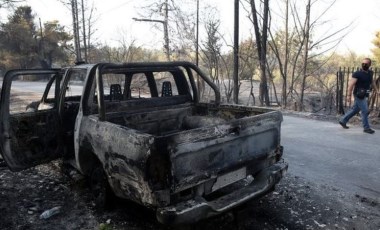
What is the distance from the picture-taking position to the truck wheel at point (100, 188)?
3914 millimetres

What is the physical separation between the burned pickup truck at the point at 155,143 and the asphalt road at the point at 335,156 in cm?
132

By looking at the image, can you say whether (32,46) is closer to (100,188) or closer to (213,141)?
(100,188)

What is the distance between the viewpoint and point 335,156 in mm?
6117

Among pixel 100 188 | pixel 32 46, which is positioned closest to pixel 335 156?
pixel 100 188

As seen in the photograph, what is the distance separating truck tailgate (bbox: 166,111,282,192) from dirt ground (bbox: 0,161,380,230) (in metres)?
0.58

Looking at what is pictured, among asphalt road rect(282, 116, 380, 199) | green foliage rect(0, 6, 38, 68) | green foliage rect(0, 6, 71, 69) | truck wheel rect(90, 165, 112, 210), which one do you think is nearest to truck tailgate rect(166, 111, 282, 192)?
truck wheel rect(90, 165, 112, 210)

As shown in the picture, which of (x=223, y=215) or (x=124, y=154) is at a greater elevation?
(x=124, y=154)

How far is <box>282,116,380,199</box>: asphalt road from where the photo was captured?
16.0ft

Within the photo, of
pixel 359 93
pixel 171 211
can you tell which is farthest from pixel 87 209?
pixel 359 93

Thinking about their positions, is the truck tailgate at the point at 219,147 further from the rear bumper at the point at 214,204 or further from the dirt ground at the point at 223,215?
the dirt ground at the point at 223,215

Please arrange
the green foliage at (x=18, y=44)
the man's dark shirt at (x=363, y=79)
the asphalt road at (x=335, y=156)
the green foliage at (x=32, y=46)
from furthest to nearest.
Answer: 1. the green foliage at (x=32, y=46)
2. the green foliage at (x=18, y=44)
3. the man's dark shirt at (x=363, y=79)
4. the asphalt road at (x=335, y=156)

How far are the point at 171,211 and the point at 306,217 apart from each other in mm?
1789

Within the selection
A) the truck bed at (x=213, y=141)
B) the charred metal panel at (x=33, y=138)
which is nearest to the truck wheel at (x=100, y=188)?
the truck bed at (x=213, y=141)

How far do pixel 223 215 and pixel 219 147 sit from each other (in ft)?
2.55
